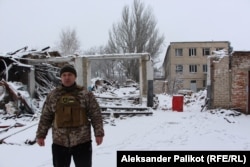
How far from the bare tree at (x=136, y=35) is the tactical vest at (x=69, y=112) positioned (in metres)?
30.9

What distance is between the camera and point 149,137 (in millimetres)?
9000

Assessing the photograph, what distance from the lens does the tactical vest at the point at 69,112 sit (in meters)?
4.10

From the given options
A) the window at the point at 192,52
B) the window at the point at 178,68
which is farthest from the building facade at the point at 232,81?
the window at the point at 192,52

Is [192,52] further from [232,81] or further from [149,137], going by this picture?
[149,137]

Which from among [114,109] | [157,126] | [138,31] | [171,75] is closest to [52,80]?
[114,109]

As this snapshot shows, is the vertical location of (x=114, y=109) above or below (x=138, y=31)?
below

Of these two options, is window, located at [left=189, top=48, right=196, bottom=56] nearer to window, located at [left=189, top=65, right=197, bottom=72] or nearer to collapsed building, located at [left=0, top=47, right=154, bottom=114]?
window, located at [left=189, top=65, right=197, bottom=72]

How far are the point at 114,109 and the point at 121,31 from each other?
24245 mm

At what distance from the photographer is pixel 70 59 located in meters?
16.5

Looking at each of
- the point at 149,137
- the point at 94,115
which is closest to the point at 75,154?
the point at 94,115

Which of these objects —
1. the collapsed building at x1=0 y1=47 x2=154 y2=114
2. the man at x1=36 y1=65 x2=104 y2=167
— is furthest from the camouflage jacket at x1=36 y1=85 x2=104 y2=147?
the collapsed building at x1=0 y1=47 x2=154 y2=114

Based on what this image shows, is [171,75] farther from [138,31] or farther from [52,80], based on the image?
[52,80]

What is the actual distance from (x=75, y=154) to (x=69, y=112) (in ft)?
1.72

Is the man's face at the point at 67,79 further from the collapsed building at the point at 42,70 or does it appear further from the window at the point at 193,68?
the window at the point at 193,68
